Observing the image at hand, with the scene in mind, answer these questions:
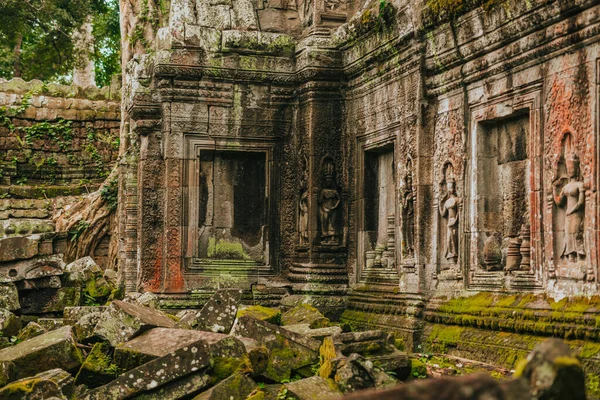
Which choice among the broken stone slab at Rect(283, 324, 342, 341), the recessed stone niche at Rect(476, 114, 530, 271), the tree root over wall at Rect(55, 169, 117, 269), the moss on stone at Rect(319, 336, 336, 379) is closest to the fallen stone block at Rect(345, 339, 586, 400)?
the moss on stone at Rect(319, 336, 336, 379)

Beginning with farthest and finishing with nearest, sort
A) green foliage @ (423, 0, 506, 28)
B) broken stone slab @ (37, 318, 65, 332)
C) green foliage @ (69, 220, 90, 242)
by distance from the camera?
green foliage @ (69, 220, 90, 242) < broken stone slab @ (37, 318, 65, 332) < green foliage @ (423, 0, 506, 28)

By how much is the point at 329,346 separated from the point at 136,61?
6965 millimetres

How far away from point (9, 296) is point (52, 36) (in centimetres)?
1828

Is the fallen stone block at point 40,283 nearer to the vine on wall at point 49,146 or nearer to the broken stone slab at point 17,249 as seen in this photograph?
the broken stone slab at point 17,249

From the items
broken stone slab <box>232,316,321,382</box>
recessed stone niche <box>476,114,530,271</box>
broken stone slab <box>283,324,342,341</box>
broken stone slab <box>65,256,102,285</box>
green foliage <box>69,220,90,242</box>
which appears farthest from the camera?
green foliage <box>69,220,90,242</box>

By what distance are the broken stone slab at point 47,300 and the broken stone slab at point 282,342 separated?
198 inches

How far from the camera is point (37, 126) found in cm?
2033

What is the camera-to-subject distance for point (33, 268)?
12.0m

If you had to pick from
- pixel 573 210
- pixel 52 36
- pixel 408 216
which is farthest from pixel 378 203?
pixel 52 36

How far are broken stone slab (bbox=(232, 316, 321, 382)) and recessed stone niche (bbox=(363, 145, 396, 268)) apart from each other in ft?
10.4

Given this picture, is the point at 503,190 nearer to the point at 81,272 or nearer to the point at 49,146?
the point at 81,272

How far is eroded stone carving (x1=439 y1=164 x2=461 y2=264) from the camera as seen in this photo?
9.16 m

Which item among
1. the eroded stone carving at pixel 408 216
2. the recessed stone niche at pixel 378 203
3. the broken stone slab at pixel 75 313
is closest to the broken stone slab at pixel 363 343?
the eroded stone carving at pixel 408 216

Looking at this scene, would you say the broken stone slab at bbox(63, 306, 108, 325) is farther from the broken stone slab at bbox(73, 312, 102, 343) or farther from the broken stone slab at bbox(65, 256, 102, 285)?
the broken stone slab at bbox(65, 256, 102, 285)
